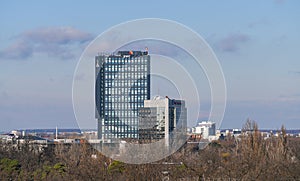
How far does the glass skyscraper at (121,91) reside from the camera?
139ft

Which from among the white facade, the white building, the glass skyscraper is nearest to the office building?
the white facade

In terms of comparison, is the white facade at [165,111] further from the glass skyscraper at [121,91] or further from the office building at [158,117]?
the glass skyscraper at [121,91]

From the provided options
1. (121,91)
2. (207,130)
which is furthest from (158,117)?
(207,130)

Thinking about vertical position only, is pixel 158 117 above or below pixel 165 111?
below

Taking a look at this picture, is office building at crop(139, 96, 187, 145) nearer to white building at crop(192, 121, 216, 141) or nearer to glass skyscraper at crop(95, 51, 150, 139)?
glass skyscraper at crop(95, 51, 150, 139)

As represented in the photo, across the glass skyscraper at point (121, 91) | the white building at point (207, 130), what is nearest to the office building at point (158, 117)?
the glass skyscraper at point (121, 91)

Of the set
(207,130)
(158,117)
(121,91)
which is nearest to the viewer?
(158,117)

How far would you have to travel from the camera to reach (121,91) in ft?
162

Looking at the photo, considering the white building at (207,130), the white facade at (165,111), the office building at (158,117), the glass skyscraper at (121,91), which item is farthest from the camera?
the white building at (207,130)

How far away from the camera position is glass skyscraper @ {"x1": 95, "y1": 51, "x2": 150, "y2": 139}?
42219mm

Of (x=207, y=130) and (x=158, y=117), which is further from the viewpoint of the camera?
(x=207, y=130)

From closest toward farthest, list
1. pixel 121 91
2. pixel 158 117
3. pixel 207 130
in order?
1. pixel 158 117
2. pixel 121 91
3. pixel 207 130

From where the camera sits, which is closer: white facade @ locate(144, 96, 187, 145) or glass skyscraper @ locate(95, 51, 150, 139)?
glass skyscraper @ locate(95, 51, 150, 139)

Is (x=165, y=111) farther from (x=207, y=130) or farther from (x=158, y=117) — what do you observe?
(x=207, y=130)
